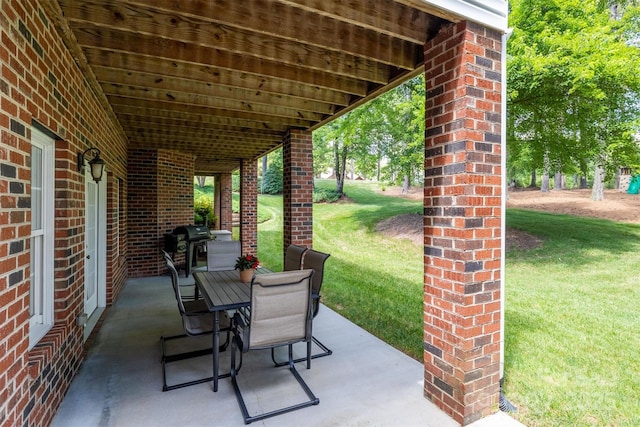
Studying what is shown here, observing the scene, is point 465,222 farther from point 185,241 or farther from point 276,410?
point 185,241

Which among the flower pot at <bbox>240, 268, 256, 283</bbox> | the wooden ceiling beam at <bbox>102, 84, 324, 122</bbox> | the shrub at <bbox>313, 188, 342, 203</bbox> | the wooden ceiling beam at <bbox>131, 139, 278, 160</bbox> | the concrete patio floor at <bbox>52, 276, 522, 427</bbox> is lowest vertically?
the concrete patio floor at <bbox>52, 276, 522, 427</bbox>

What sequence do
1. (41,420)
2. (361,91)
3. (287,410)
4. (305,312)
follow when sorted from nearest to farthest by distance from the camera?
(41,420) → (287,410) → (305,312) → (361,91)

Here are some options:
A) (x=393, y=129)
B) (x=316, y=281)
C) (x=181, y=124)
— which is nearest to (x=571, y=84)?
(x=393, y=129)

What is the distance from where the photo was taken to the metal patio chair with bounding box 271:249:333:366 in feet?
10.9

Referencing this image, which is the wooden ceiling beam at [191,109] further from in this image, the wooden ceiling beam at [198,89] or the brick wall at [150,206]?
the brick wall at [150,206]

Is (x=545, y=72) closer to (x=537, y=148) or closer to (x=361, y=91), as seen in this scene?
(x=537, y=148)

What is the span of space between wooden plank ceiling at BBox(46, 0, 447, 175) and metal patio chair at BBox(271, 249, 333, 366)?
1.83m

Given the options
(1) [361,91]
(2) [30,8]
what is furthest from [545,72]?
(2) [30,8]

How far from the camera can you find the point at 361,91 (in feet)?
12.1

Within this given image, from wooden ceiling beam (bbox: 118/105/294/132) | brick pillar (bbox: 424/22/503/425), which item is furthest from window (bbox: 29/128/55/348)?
A: brick pillar (bbox: 424/22/503/425)

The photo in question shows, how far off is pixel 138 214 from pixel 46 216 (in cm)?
488

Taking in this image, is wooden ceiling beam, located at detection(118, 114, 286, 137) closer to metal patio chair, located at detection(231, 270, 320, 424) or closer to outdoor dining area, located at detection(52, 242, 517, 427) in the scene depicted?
outdoor dining area, located at detection(52, 242, 517, 427)

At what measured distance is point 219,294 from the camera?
3.15 meters

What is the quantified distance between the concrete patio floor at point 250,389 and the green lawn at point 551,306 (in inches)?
21.3
